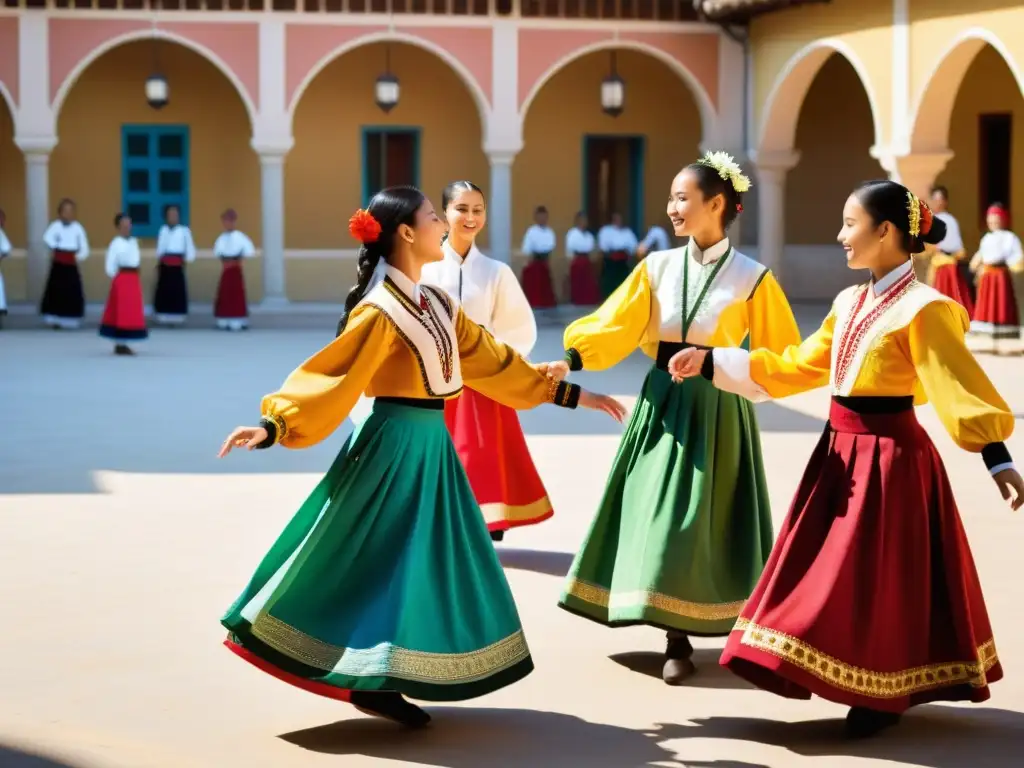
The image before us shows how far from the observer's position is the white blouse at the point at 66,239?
64.3 feet

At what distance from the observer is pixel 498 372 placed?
5.00 meters

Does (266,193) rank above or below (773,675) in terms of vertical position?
above

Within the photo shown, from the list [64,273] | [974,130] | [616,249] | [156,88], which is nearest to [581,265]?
[616,249]

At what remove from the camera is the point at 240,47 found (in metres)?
20.6

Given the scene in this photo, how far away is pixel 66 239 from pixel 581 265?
6173mm

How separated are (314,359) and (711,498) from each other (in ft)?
4.35

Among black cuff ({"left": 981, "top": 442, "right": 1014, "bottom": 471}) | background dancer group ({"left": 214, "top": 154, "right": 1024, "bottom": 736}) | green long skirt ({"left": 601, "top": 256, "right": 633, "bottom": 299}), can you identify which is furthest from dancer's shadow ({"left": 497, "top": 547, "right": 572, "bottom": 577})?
green long skirt ({"left": 601, "top": 256, "right": 633, "bottom": 299})

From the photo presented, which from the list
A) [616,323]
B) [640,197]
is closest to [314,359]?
[616,323]

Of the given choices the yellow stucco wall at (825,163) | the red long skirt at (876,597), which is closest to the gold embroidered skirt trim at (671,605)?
the red long skirt at (876,597)

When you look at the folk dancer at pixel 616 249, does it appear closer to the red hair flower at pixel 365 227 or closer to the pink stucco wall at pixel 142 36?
the pink stucco wall at pixel 142 36

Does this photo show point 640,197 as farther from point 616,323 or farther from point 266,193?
point 616,323

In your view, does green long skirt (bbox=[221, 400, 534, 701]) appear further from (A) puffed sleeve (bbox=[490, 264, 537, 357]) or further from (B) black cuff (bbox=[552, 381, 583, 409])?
(A) puffed sleeve (bbox=[490, 264, 537, 357])

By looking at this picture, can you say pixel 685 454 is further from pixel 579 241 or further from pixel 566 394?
pixel 579 241

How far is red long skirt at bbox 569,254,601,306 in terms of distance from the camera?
22.3 metres
